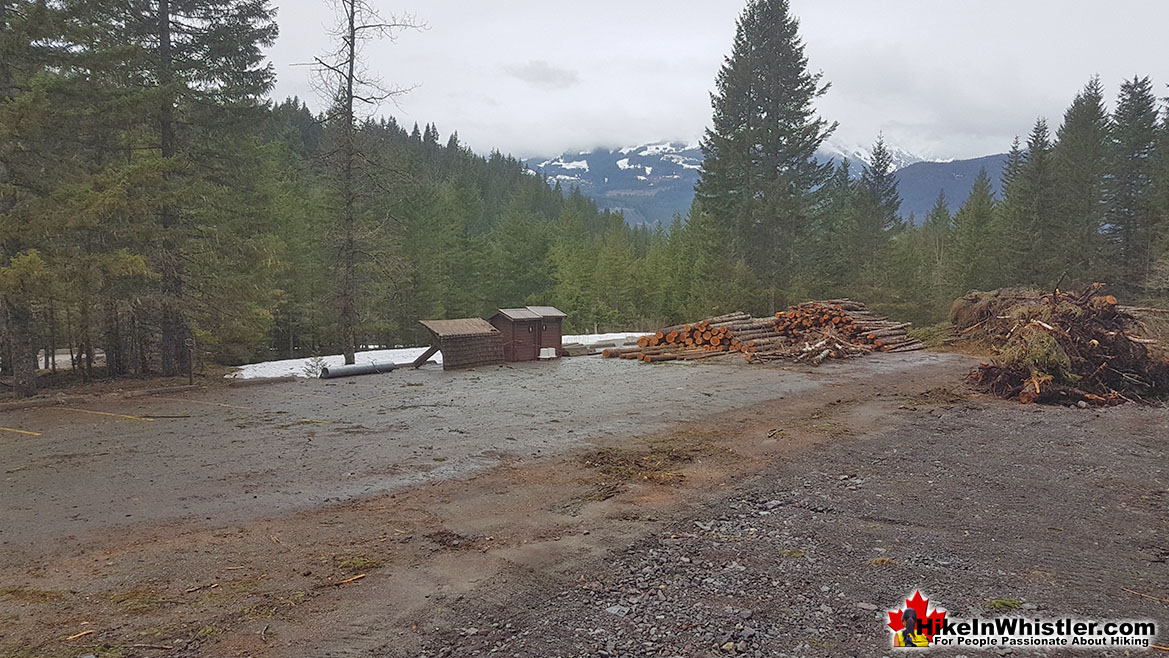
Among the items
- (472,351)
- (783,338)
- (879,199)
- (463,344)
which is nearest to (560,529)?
(463,344)

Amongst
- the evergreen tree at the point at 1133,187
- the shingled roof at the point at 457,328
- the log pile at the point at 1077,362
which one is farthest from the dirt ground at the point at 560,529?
the evergreen tree at the point at 1133,187

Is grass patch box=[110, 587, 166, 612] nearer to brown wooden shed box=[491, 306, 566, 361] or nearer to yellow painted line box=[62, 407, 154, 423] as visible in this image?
yellow painted line box=[62, 407, 154, 423]

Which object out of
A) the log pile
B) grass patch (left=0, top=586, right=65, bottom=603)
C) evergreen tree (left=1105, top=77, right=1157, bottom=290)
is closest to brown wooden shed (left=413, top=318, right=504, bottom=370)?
the log pile

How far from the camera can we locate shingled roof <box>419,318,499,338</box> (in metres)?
16.7

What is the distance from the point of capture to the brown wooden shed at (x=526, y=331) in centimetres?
1847

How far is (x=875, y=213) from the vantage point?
35.0 m

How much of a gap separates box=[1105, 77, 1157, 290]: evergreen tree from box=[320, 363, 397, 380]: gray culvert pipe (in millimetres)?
32276

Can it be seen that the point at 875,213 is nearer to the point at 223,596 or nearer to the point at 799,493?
the point at 799,493

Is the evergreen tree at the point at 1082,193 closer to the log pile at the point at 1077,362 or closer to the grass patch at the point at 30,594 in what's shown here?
the log pile at the point at 1077,362

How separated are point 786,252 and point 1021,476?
834 inches

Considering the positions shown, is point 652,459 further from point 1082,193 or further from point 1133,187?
point 1133,187

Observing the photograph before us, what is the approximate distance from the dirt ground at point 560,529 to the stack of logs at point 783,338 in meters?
8.37

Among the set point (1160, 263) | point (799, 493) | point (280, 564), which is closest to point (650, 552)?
point (799, 493)

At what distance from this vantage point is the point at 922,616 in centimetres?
359
